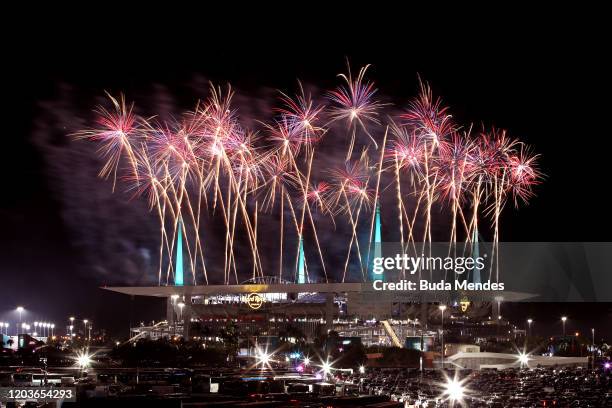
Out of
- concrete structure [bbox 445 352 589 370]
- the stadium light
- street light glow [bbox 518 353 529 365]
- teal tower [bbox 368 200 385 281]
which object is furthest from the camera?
teal tower [bbox 368 200 385 281]

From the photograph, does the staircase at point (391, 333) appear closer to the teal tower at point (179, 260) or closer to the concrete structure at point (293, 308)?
the concrete structure at point (293, 308)

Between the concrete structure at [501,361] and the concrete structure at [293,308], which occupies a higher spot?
the concrete structure at [293,308]

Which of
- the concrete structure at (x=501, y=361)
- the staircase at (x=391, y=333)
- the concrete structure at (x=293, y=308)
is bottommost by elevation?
the concrete structure at (x=501, y=361)

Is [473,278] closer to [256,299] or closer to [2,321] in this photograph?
[256,299]

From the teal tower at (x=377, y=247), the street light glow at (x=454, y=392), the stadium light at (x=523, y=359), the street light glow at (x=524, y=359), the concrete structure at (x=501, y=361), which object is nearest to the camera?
the street light glow at (x=454, y=392)

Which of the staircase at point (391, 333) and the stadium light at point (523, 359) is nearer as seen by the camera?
the stadium light at point (523, 359)

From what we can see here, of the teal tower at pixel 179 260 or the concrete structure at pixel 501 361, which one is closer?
the concrete structure at pixel 501 361

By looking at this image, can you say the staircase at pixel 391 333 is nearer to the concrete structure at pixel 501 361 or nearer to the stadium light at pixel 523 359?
the concrete structure at pixel 501 361

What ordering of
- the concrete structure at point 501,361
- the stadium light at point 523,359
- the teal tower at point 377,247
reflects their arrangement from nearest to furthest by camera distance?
the stadium light at point 523,359, the concrete structure at point 501,361, the teal tower at point 377,247

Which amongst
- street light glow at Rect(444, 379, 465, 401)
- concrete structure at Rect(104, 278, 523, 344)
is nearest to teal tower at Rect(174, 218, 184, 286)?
concrete structure at Rect(104, 278, 523, 344)

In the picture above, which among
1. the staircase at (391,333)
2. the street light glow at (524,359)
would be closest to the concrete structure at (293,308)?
the staircase at (391,333)

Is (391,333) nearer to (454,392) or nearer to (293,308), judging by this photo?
(293,308)

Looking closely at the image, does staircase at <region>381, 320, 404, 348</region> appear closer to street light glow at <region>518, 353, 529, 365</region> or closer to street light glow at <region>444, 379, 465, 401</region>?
street light glow at <region>518, 353, 529, 365</region>
